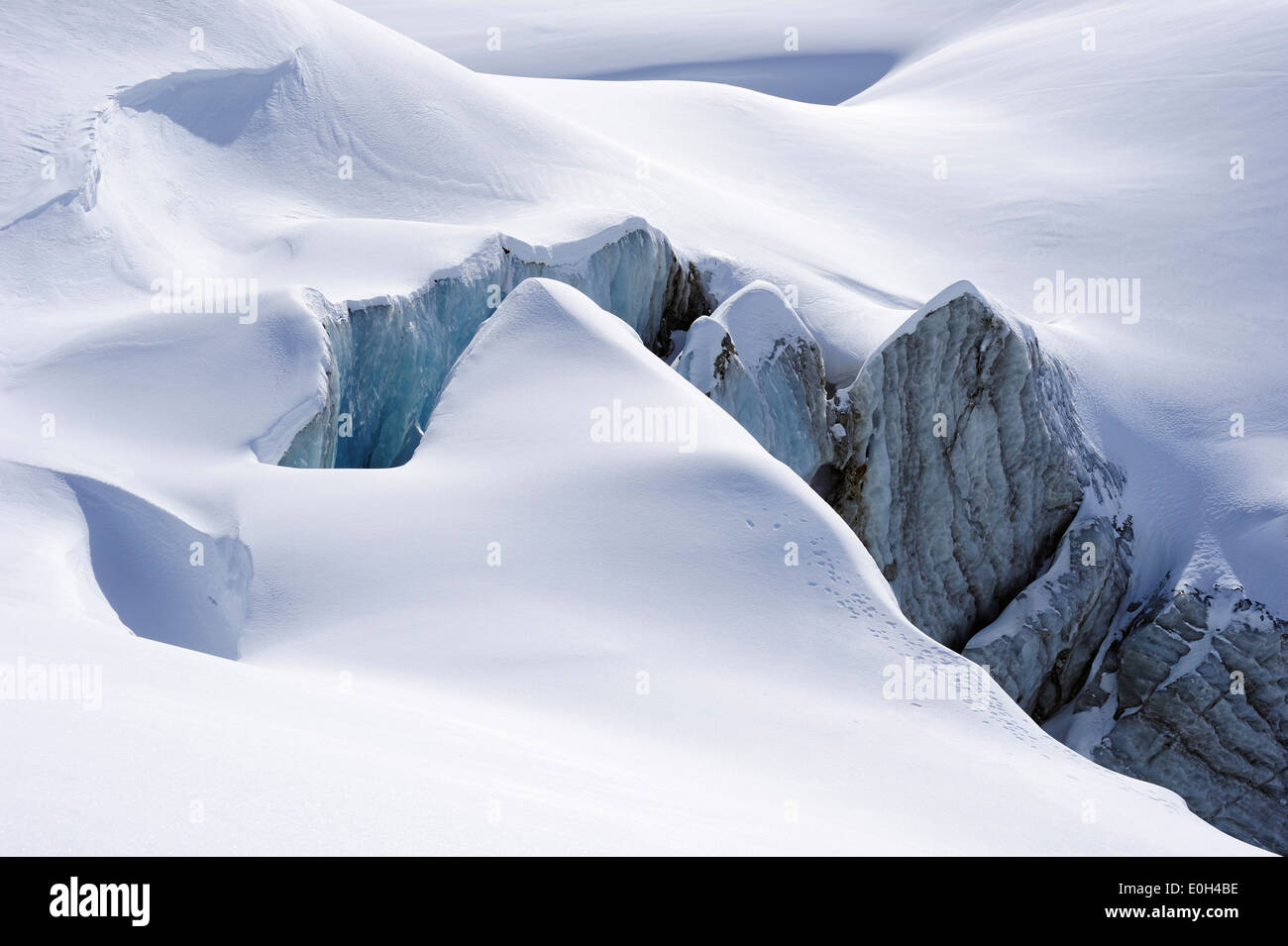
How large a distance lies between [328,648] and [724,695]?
1788 mm

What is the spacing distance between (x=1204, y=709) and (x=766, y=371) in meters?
4.90

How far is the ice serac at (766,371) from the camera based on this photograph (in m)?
9.84

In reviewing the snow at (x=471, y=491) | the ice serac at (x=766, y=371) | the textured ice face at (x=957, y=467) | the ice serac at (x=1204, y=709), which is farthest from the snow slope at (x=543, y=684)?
the ice serac at (x=1204, y=709)

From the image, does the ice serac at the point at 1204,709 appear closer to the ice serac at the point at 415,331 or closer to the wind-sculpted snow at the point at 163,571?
the ice serac at the point at 415,331

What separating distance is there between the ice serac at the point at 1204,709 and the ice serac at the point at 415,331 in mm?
5480

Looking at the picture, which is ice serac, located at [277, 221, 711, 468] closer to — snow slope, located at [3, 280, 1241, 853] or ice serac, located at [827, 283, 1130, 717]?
snow slope, located at [3, 280, 1241, 853]

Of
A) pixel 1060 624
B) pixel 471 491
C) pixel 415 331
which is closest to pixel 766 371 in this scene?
pixel 415 331

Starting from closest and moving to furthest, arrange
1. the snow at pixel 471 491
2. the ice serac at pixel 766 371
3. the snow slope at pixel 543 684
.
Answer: the snow slope at pixel 543 684, the snow at pixel 471 491, the ice serac at pixel 766 371

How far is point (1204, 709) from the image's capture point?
10281 mm

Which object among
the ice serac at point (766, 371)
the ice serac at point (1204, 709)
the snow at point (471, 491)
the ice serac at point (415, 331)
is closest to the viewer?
the snow at point (471, 491)

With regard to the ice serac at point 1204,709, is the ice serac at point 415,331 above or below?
above

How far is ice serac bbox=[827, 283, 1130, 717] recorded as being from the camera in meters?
10.6

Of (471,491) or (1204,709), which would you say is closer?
(471,491)

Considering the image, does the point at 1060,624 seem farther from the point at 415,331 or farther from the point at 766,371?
the point at 415,331
